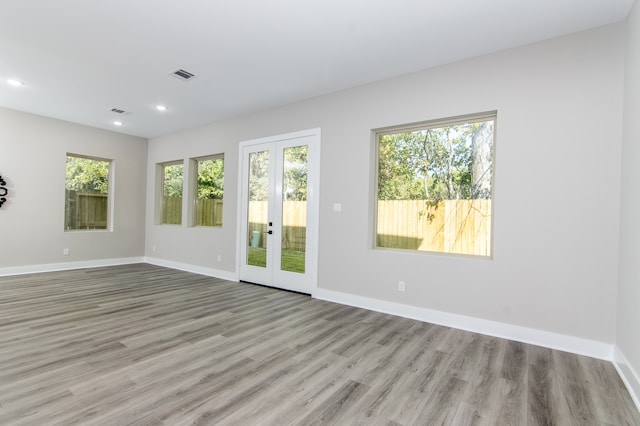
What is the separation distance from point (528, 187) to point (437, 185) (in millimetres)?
925

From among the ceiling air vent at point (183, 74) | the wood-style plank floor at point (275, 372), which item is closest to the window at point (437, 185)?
the wood-style plank floor at point (275, 372)

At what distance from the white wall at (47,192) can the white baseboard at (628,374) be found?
26.2ft

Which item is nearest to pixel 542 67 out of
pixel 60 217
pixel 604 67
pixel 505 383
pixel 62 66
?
pixel 604 67

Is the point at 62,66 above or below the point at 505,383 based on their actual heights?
above

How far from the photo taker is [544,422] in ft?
6.01

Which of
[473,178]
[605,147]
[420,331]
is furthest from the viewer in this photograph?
[473,178]

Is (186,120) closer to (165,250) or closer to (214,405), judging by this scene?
(165,250)

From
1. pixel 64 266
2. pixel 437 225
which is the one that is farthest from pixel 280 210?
pixel 64 266

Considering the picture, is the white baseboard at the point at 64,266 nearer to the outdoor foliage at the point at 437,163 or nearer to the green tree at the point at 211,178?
the green tree at the point at 211,178

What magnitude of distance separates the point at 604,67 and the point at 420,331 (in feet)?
9.56

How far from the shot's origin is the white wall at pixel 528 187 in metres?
2.73

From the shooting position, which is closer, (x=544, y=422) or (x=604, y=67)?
(x=544, y=422)

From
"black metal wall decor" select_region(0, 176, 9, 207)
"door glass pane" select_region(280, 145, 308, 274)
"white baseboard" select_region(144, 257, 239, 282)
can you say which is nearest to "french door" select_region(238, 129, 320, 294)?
"door glass pane" select_region(280, 145, 308, 274)

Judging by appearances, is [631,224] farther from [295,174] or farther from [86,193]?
[86,193]
